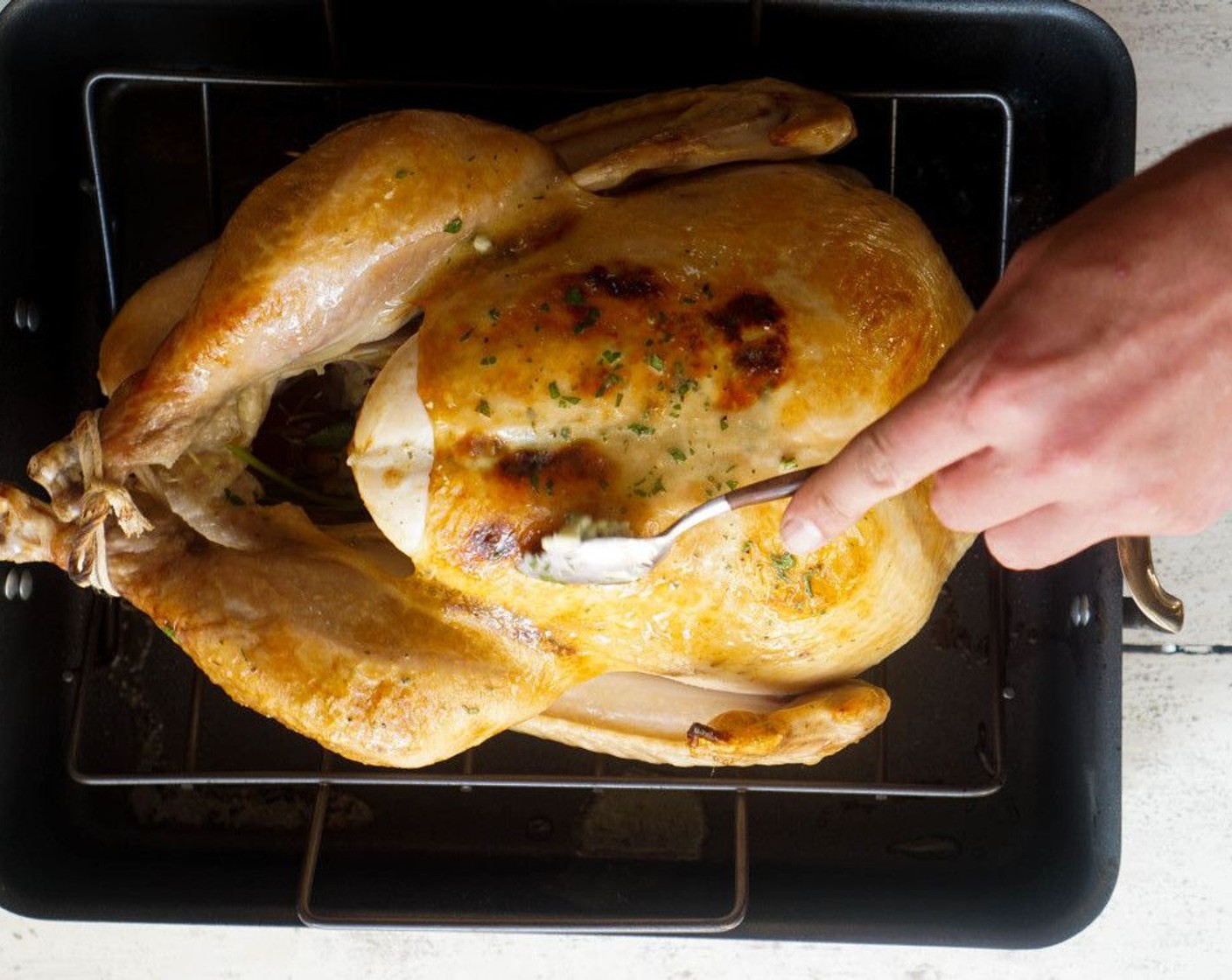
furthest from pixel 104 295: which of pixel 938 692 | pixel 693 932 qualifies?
pixel 938 692

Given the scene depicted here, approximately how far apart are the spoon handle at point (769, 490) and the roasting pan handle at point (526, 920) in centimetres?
74

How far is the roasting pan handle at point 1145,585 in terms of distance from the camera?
1503 mm

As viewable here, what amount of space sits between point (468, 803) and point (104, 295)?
1.12 metres

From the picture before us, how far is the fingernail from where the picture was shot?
4.11 feet

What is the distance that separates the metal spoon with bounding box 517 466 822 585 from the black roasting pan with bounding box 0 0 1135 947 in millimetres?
524

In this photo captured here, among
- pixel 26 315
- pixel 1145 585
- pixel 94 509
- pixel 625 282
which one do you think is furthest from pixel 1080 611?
pixel 26 315

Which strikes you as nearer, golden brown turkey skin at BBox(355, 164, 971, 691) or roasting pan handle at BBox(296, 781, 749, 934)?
golden brown turkey skin at BBox(355, 164, 971, 691)

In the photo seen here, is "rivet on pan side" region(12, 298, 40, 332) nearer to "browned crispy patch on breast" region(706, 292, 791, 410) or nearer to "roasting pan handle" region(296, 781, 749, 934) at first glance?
"roasting pan handle" region(296, 781, 749, 934)

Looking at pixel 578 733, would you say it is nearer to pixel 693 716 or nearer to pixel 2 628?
pixel 693 716

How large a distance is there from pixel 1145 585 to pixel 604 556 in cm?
70

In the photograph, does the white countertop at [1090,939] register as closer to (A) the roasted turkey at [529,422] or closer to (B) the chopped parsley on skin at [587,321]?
(A) the roasted turkey at [529,422]

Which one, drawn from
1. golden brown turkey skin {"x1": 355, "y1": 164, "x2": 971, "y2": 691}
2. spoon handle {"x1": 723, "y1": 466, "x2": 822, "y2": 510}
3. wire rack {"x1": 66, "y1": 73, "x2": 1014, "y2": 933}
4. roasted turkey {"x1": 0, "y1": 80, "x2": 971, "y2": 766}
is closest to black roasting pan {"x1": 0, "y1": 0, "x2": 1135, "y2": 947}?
wire rack {"x1": 66, "y1": 73, "x2": 1014, "y2": 933}

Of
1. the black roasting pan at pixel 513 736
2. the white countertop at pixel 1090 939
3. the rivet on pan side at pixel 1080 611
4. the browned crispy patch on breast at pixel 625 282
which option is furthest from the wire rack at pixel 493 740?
the browned crispy patch on breast at pixel 625 282

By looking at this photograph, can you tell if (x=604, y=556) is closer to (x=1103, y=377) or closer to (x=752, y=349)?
(x=752, y=349)
